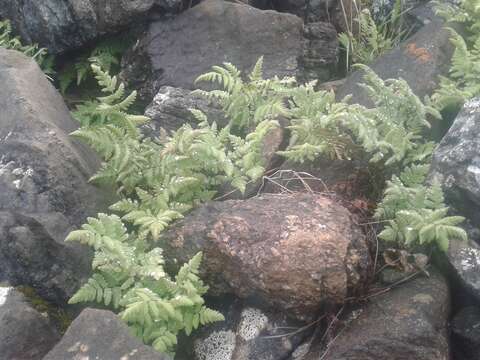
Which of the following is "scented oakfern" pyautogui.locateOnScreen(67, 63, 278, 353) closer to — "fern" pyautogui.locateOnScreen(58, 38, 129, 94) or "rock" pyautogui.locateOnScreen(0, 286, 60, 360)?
"rock" pyautogui.locateOnScreen(0, 286, 60, 360)

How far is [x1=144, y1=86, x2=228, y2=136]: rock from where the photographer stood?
19.1 ft

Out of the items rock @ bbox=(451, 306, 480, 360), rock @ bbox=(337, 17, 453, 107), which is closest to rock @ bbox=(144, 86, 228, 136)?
rock @ bbox=(337, 17, 453, 107)

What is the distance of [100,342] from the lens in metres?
3.67

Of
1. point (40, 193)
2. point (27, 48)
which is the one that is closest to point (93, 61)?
point (27, 48)

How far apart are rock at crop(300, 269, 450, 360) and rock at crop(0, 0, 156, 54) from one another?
12.8ft

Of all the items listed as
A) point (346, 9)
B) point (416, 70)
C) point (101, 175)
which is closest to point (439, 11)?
point (416, 70)

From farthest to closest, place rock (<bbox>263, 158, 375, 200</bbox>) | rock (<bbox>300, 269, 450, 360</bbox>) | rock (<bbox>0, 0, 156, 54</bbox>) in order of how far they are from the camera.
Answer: rock (<bbox>0, 0, 156, 54</bbox>) → rock (<bbox>263, 158, 375, 200</bbox>) → rock (<bbox>300, 269, 450, 360</bbox>)

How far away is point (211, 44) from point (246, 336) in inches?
129

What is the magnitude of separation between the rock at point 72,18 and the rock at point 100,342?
3.56m

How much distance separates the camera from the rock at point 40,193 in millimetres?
4461

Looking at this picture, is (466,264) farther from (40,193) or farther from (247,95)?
(40,193)

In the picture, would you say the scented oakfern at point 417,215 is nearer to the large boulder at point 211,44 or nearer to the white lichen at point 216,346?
the white lichen at point 216,346

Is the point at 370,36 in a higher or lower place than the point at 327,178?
higher

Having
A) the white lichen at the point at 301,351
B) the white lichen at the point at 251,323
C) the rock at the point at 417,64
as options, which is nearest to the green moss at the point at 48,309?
the white lichen at the point at 251,323
